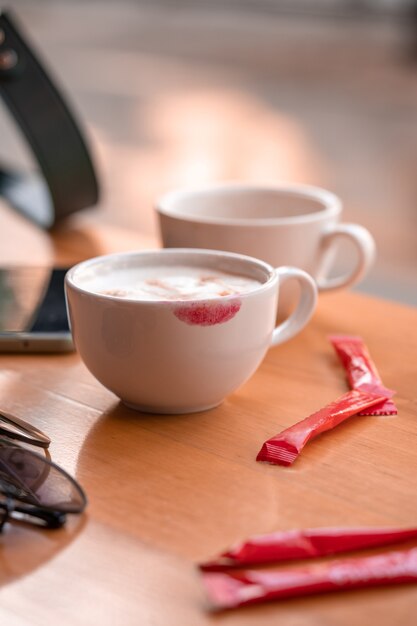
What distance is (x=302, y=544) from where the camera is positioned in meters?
0.46

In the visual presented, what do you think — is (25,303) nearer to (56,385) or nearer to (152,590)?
(56,385)

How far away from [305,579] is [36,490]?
5.8 inches

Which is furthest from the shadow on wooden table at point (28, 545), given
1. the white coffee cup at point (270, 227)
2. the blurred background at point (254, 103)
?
the blurred background at point (254, 103)

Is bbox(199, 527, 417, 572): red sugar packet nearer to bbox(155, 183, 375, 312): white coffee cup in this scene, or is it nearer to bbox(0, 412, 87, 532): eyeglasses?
bbox(0, 412, 87, 532): eyeglasses

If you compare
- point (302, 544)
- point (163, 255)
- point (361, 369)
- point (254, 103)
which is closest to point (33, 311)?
point (163, 255)

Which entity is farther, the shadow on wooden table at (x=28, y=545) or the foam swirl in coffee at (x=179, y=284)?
the foam swirl in coffee at (x=179, y=284)

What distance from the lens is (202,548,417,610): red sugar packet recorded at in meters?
0.43

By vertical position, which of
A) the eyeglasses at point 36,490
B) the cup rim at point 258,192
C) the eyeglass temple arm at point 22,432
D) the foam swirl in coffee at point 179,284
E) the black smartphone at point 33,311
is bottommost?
the black smartphone at point 33,311

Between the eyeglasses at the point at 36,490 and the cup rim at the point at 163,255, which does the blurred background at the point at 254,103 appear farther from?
the eyeglasses at the point at 36,490

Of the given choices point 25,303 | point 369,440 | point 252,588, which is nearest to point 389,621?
point 252,588

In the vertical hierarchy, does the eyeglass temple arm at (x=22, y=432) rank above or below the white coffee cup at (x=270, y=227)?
below

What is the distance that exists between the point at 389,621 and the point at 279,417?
8.6 inches

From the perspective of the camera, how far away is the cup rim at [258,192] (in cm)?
77

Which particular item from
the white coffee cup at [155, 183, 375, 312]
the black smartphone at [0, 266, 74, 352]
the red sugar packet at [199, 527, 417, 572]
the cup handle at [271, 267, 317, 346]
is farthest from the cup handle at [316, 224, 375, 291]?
the red sugar packet at [199, 527, 417, 572]
